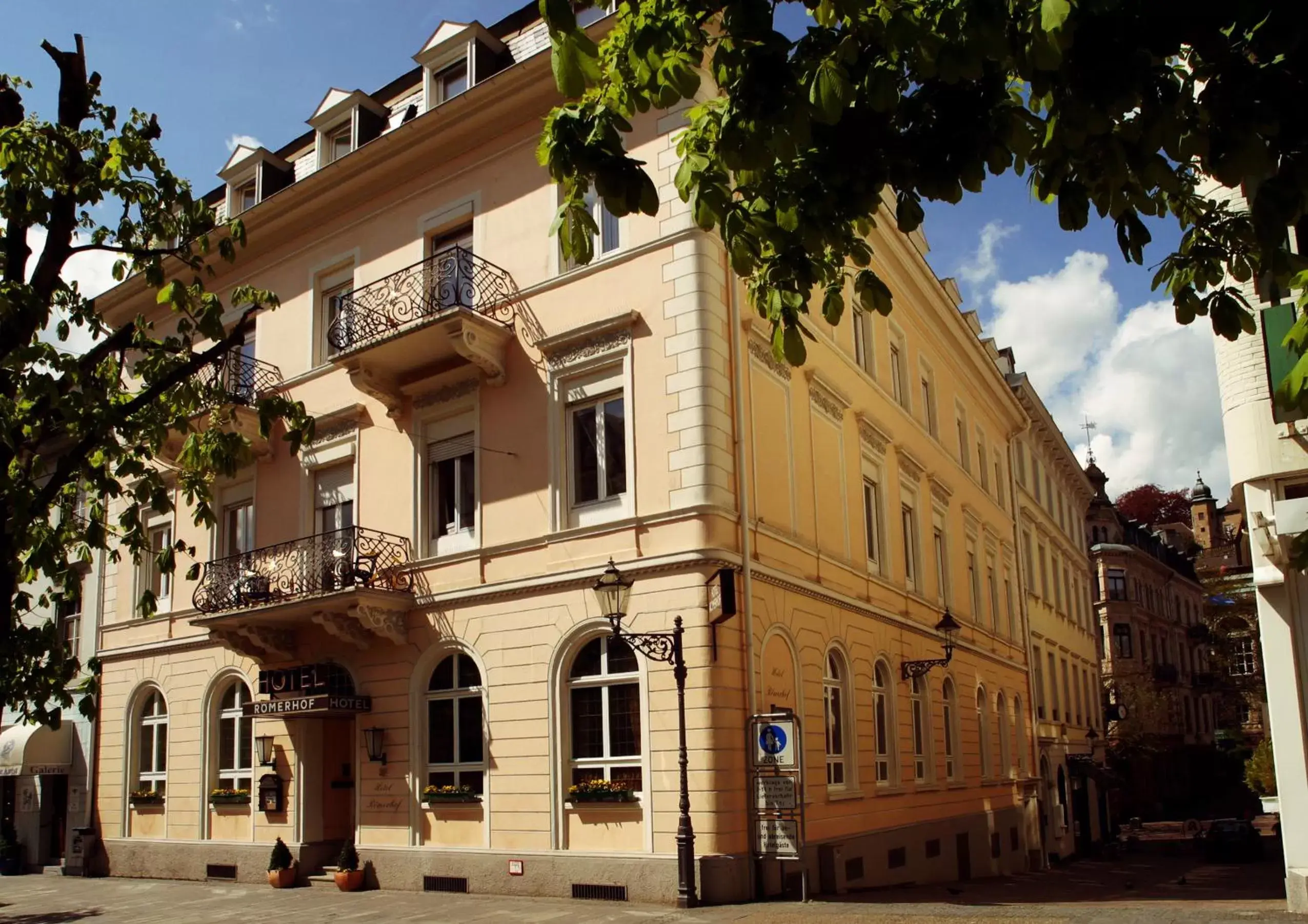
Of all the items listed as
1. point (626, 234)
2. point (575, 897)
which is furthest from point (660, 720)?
point (626, 234)

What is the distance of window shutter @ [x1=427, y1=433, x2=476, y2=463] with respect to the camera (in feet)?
62.7

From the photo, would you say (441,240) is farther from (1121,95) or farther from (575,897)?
(1121,95)

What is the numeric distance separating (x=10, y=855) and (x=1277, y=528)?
26.4 meters

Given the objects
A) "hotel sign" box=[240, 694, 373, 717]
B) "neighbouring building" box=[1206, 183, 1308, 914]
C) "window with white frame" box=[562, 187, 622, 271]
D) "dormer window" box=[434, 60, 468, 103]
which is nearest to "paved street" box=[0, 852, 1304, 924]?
"neighbouring building" box=[1206, 183, 1308, 914]

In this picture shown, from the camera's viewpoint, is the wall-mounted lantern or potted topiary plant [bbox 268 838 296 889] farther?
potted topiary plant [bbox 268 838 296 889]

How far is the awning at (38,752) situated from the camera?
25.6 metres

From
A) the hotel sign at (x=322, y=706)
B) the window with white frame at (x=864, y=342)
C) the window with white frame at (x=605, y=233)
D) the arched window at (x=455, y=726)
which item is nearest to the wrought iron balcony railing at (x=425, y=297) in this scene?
the window with white frame at (x=605, y=233)

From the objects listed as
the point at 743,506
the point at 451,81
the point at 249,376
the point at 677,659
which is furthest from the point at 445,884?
the point at 451,81

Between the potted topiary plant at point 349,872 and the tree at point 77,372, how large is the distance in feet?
32.6

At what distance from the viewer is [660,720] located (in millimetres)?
15758

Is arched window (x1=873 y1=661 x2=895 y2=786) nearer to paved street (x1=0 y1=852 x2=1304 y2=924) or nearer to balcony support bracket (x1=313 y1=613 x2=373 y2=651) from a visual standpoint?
paved street (x1=0 y1=852 x2=1304 y2=924)

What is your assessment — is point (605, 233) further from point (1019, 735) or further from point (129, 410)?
point (1019, 735)

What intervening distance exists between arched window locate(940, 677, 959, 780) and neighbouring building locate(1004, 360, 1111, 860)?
9306mm

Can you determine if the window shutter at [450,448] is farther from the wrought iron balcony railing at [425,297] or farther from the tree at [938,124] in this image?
the tree at [938,124]
